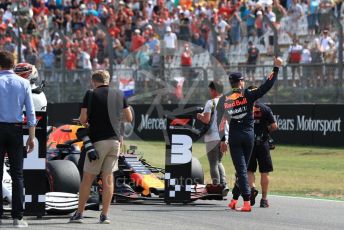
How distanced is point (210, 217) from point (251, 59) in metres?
12.2

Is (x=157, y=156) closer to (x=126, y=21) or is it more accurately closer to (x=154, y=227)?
(x=126, y=21)

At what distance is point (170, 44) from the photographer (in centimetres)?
2511

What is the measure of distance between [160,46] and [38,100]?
1349cm

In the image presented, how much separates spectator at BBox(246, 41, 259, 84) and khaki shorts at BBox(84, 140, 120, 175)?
12.9m

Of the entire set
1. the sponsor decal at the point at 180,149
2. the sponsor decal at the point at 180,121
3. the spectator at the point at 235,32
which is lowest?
the sponsor decal at the point at 180,149

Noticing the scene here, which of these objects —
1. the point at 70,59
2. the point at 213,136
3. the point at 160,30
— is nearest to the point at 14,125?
the point at 213,136

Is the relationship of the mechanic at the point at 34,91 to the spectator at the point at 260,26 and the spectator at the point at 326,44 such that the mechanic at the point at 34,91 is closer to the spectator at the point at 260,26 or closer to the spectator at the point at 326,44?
the spectator at the point at 326,44

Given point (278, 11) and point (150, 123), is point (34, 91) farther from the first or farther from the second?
point (150, 123)

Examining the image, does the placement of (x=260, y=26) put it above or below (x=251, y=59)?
above

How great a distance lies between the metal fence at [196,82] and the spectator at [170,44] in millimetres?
401

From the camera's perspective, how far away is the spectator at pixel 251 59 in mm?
23109

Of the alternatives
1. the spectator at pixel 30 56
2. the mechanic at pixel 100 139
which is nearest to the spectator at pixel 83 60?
the spectator at pixel 30 56

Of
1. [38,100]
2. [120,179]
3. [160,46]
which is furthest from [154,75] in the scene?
[38,100]

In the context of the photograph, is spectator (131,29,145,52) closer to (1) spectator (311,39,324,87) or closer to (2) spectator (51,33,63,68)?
Answer: (2) spectator (51,33,63,68)
